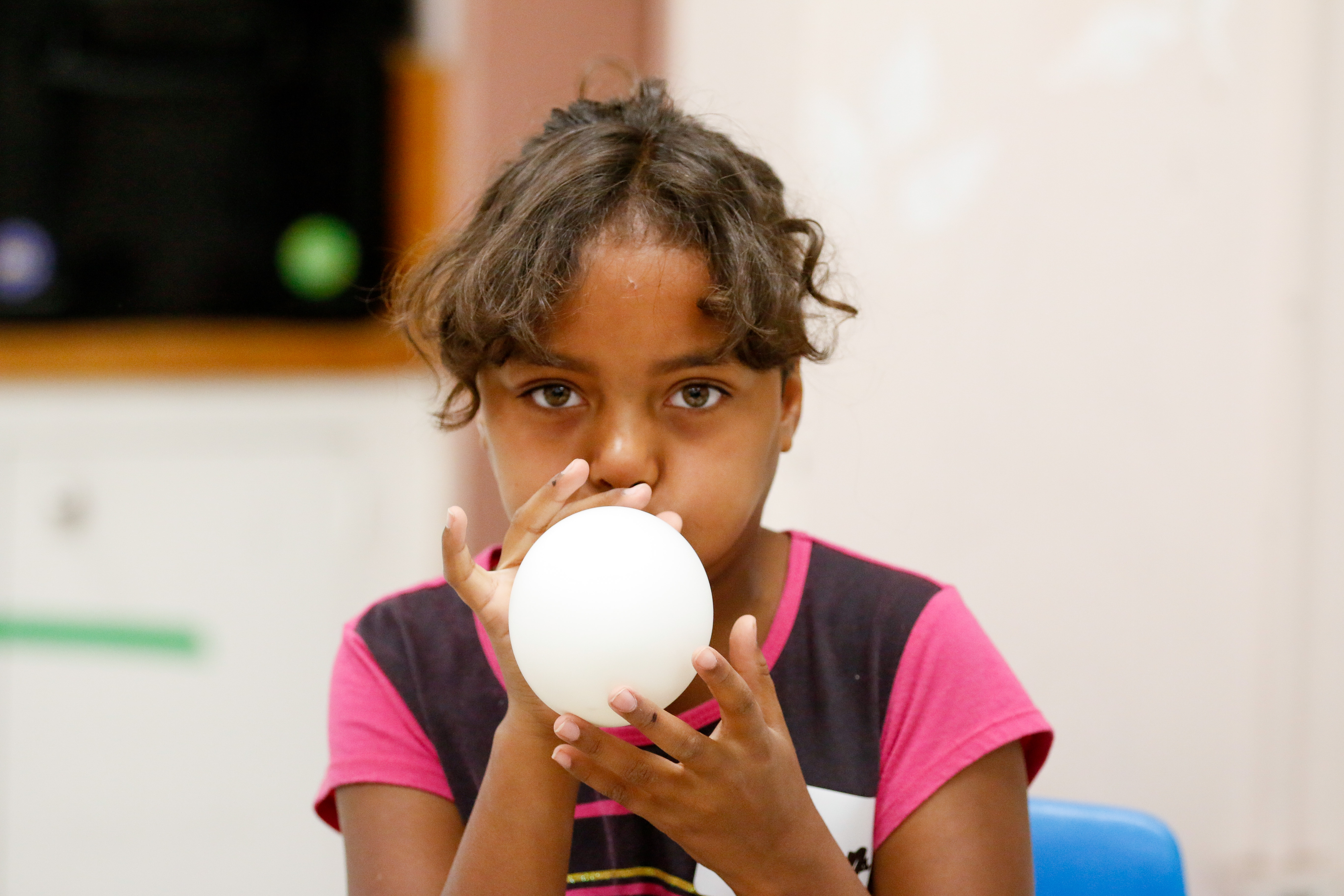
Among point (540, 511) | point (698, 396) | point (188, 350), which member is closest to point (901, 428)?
point (698, 396)

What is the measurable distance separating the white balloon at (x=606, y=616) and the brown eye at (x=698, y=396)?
124mm

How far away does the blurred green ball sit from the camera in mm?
1937

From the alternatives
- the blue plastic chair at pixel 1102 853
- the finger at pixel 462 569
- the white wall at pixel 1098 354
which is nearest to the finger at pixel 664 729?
the finger at pixel 462 569

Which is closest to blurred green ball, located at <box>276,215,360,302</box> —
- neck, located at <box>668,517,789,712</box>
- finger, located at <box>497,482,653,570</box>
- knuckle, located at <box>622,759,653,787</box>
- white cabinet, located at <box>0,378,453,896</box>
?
white cabinet, located at <box>0,378,453,896</box>

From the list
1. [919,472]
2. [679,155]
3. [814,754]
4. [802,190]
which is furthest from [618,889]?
[802,190]

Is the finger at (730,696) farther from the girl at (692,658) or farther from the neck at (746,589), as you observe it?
the neck at (746,589)

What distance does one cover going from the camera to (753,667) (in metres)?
0.61

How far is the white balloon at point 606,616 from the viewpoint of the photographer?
60 cm

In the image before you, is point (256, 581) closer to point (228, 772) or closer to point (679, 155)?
point (228, 772)

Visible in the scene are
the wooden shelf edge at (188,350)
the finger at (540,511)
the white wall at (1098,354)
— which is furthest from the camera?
the wooden shelf edge at (188,350)

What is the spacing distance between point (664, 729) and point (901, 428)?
0.76m

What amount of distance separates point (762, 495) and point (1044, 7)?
76 centimetres

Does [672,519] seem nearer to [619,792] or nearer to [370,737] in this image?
[619,792]

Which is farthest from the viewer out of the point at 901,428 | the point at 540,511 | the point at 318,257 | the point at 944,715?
the point at 318,257
